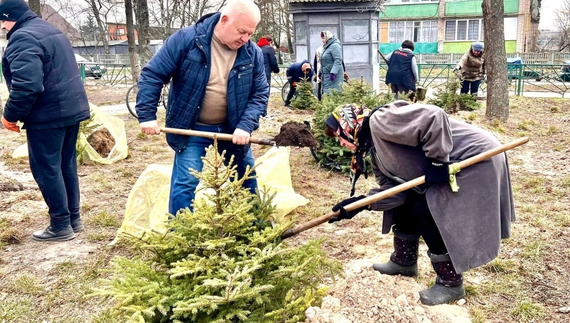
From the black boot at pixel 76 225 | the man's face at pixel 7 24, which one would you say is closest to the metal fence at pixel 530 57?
the black boot at pixel 76 225

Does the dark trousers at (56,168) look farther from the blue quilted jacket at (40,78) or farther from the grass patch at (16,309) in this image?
the grass patch at (16,309)

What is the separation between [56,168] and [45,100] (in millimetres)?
527

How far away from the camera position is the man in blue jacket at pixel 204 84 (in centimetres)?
310

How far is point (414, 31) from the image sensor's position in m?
36.8

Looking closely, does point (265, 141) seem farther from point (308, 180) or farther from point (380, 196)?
point (308, 180)

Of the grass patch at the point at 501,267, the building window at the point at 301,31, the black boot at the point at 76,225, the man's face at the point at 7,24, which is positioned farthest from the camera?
the building window at the point at 301,31

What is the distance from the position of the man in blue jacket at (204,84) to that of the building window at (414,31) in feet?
117

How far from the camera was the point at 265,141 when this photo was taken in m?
3.34

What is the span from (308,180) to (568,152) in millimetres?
3831

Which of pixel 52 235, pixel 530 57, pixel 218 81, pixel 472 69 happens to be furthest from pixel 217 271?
pixel 530 57

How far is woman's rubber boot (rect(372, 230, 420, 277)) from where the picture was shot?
10.4ft

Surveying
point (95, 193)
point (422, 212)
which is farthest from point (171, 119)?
point (95, 193)

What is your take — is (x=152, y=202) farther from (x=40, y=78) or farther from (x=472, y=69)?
(x=472, y=69)

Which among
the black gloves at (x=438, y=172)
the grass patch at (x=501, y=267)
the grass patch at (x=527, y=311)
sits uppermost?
the black gloves at (x=438, y=172)
